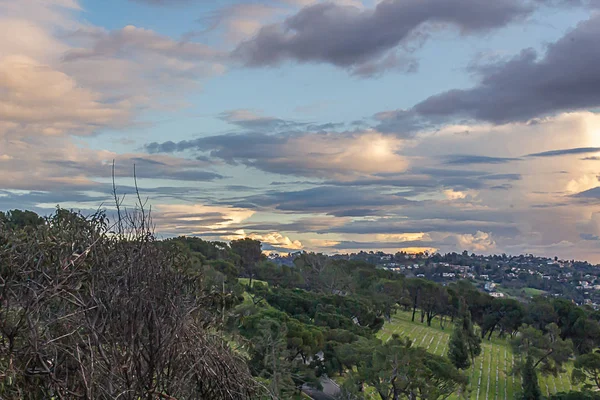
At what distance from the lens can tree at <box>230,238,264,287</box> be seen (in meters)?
64.4

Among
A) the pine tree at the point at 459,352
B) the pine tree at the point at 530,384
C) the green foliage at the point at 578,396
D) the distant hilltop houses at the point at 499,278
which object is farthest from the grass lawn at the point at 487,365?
the distant hilltop houses at the point at 499,278

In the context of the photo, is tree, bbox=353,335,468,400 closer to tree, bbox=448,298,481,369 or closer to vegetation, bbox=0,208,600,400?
vegetation, bbox=0,208,600,400

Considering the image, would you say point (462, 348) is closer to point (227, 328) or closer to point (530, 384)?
point (530, 384)

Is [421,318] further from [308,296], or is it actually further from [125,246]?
[125,246]

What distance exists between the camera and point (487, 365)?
43.2 m

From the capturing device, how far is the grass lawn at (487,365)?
121ft

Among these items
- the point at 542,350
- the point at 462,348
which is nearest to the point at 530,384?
the point at 462,348

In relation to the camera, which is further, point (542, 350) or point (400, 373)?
point (542, 350)

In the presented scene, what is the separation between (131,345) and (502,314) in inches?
2223

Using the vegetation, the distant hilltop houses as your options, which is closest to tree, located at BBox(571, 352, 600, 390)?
the vegetation

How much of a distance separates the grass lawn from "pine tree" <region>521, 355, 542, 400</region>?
2638 millimetres

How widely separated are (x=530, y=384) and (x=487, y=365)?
10706mm

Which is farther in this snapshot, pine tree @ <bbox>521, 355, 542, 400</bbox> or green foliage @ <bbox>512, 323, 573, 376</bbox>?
green foliage @ <bbox>512, 323, 573, 376</bbox>

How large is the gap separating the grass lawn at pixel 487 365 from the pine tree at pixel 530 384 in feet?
8.65
